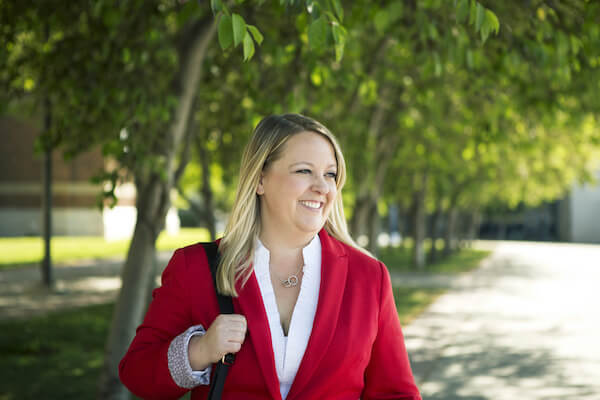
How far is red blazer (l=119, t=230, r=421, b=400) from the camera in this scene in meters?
2.25

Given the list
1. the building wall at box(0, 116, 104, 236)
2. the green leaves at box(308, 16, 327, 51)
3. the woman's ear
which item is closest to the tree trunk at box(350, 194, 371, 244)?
the green leaves at box(308, 16, 327, 51)

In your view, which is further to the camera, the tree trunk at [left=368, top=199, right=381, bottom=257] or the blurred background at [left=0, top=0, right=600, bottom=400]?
the tree trunk at [left=368, top=199, right=381, bottom=257]

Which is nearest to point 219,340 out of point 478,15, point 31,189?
point 478,15

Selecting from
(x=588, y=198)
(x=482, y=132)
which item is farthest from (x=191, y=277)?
(x=588, y=198)

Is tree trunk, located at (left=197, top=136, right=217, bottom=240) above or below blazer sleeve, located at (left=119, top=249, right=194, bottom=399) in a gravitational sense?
above

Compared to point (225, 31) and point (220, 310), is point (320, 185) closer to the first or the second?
point (220, 310)

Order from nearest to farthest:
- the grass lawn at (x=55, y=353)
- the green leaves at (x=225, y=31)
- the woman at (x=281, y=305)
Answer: the woman at (x=281, y=305) < the green leaves at (x=225, y=31) < the grass lawn at (x=55, y=353)

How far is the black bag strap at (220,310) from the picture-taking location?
2182 millimetres

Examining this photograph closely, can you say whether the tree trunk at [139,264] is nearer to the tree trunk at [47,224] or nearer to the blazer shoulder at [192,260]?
the blazer shoulder at [192,260]

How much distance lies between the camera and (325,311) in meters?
2.32

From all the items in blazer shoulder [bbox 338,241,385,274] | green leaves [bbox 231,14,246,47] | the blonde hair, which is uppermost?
green leaves [bbox 231,14,246,47]

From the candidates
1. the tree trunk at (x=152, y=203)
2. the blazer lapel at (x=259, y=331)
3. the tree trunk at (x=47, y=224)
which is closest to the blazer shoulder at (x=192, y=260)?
the blazer lapel at (x=259, y=331)

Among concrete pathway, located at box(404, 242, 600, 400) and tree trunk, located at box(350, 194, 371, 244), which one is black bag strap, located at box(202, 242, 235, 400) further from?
tree trunk, located at box(350, 194, 371, 244)

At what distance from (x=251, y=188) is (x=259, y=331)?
0.58m
